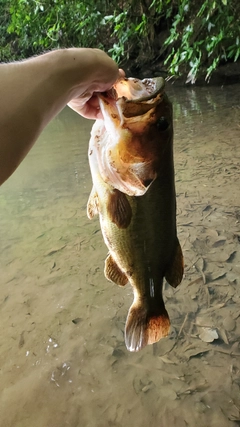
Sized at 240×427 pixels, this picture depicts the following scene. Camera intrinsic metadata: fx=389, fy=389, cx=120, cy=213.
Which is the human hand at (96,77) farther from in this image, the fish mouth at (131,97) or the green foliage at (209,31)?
the green foliage at (209,31)

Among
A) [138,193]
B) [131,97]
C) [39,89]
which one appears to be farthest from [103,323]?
[39,89]

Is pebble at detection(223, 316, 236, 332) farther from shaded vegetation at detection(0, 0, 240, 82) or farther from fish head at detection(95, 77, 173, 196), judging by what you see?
shaded vegetation at detection(0, 0, 240, 82)

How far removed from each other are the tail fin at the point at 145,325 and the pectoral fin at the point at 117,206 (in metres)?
0.47

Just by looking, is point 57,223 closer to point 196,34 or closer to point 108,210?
point 108,210

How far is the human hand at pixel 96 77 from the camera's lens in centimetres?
128

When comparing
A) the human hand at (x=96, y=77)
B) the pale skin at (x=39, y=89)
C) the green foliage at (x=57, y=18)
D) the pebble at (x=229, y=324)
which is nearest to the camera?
the pale skin at (x=39, y=89)

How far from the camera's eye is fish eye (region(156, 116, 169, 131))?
4.61 feet

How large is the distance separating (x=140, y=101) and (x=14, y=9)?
9.99m

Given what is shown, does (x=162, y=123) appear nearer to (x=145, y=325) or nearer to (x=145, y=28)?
(x=145, y=325)

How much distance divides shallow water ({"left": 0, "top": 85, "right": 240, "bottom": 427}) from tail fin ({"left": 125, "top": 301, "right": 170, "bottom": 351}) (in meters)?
0.22

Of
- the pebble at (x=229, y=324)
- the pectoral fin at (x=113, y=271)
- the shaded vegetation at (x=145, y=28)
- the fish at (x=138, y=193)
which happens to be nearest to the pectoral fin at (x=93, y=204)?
the fish at (x=138, y=193)

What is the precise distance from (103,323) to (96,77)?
1.40 m

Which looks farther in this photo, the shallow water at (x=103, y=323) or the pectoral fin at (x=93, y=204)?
the shallow water at (x=103, y=323)

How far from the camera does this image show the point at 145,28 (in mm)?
8484
